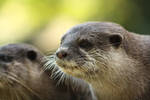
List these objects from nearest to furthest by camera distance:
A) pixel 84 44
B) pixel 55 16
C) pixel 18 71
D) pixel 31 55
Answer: pixel 84 44
pixel 18 71
pixel 31 55
pixel 55 16

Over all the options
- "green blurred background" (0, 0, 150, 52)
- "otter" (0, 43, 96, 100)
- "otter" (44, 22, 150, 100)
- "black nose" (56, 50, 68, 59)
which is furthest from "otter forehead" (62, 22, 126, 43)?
"green blurred background" (0, 0, 150, 52)

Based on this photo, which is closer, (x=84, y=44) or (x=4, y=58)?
(x=84, y=44)

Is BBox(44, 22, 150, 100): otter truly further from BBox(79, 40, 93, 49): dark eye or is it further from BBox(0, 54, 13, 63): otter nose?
BBox(0, 54, 13, 63): otter nose

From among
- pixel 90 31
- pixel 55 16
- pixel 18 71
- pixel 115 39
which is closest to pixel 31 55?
pixel 18 71

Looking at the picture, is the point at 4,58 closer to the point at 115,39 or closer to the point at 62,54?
the point at 62,54

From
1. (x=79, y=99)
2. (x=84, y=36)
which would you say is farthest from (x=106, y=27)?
(x=79, y=99)
